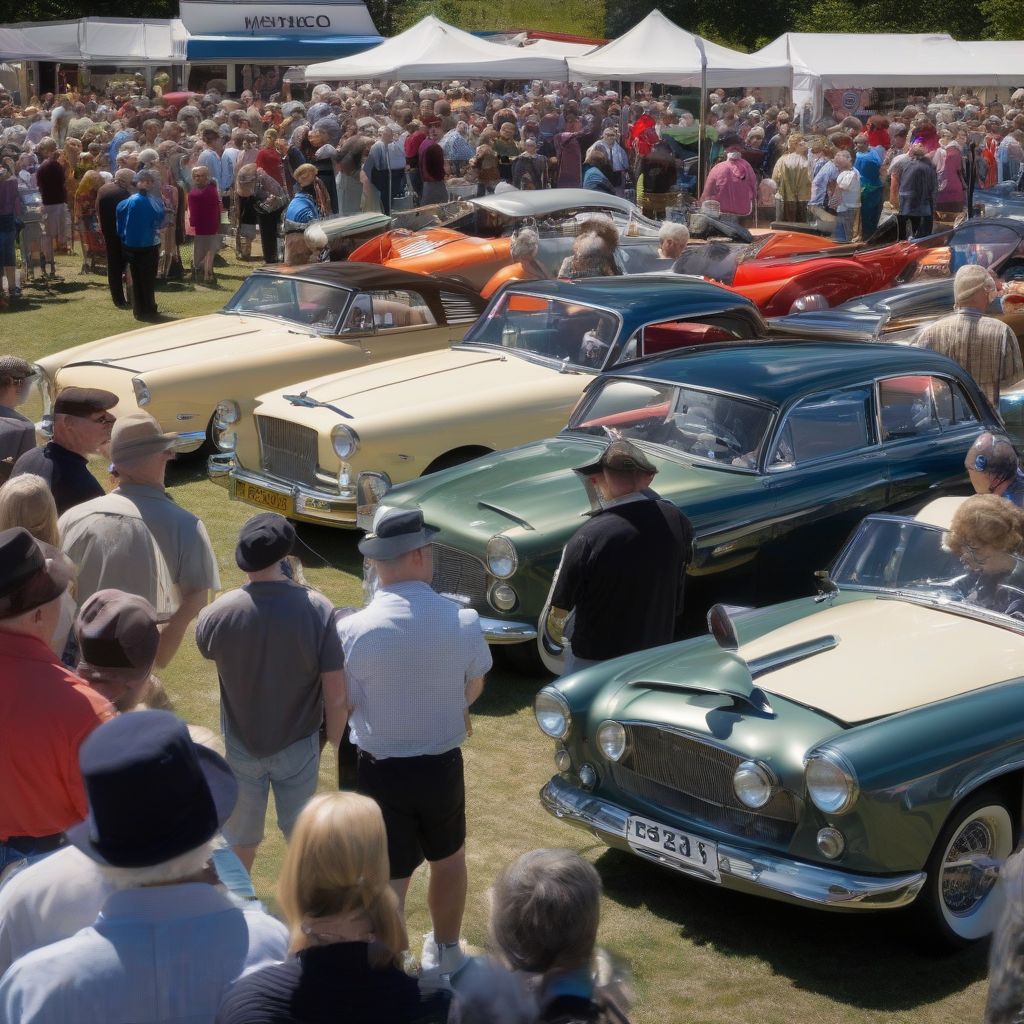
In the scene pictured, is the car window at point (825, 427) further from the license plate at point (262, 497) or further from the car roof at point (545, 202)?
the car roof at point (545, 202)

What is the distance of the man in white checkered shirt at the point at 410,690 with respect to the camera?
4.70 metres

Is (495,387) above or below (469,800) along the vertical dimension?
above

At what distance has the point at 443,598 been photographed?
4836mm

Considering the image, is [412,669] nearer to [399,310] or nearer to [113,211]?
[399,310]

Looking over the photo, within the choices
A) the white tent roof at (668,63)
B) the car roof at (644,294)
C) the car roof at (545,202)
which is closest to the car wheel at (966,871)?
the car roof at (644,294)

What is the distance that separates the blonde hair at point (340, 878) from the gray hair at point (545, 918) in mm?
220

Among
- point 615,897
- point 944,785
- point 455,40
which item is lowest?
point 615,897

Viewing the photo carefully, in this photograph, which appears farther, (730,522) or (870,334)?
(870,334)

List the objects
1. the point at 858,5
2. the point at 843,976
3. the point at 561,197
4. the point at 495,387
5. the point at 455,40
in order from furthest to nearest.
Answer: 1. the point at 858,5
2. the point at 455,40
3. the point at 561,197
4. the point at 495,387
5. the point at 843,976

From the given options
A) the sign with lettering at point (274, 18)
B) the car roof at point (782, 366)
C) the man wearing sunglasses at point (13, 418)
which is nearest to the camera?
the man wearing sunglasses at point (13, 418)

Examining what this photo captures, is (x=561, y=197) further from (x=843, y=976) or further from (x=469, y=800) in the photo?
(x=843, y=976)

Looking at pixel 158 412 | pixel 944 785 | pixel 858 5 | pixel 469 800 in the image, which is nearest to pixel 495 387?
pixel 158 412

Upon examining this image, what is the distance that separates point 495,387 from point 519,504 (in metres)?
2.13

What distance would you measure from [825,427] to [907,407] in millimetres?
697
